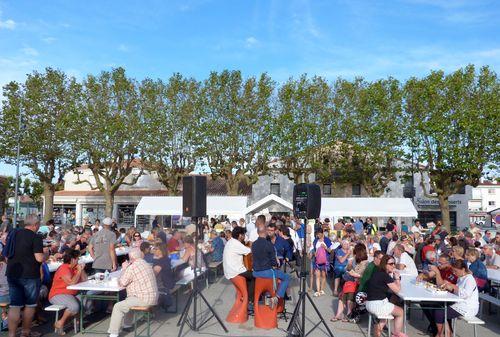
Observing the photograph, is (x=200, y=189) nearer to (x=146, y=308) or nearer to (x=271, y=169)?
(x=146, y=308)

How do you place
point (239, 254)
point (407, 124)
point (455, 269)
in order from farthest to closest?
point (407, 124), point (239, 254), point (455, 269)

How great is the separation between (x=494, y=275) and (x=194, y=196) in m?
5.90

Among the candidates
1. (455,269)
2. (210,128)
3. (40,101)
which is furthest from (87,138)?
(455,269)

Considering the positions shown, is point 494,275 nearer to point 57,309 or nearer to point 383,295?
point 383,295

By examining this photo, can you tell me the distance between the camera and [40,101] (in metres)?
30.5

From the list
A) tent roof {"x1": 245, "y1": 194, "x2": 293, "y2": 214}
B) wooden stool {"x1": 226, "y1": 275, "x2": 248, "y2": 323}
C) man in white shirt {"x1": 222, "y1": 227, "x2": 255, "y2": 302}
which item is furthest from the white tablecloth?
tent roof {"x1": 245, "y1": 194, "x2": 293, "y2": 214}

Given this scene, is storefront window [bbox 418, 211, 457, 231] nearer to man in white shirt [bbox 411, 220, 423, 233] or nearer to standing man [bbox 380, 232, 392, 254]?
man in white shirt [bbox 411, 220, 423, 233]

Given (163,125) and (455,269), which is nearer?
(455,269)

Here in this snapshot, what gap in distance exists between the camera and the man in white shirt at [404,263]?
30.3 ft

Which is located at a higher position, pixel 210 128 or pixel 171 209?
pixel 210 128

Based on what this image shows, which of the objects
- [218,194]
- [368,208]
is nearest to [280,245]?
[368,208]

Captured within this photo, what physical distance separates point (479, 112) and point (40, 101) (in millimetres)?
26065

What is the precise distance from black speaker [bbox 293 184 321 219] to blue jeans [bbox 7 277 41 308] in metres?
3.71

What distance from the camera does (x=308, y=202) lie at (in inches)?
279
